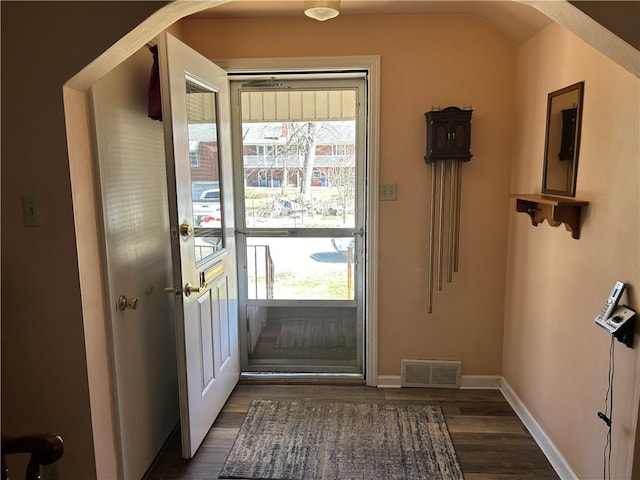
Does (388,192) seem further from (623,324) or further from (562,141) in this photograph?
(623,324)

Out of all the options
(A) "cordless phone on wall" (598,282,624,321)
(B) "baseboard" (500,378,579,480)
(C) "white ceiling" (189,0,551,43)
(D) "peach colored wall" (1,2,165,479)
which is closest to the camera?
(D) "peach colored wall" (1,2,165,479)

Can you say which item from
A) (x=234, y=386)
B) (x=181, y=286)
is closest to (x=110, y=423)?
(x=181, y=286)

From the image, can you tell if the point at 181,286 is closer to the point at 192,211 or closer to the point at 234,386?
the point at 192,211

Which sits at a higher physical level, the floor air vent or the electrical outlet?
the electrical outlet

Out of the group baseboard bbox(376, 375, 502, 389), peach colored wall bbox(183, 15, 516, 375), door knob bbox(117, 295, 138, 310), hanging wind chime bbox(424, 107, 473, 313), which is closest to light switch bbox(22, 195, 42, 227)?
door knob bbox(117, 295, 138, 310)

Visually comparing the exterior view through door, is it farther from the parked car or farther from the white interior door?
the white interior door

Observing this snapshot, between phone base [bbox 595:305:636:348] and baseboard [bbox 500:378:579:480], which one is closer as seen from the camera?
phone base [bbox 595:305:636:348]

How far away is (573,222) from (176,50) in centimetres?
185

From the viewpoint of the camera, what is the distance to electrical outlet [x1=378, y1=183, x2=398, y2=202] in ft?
8.80

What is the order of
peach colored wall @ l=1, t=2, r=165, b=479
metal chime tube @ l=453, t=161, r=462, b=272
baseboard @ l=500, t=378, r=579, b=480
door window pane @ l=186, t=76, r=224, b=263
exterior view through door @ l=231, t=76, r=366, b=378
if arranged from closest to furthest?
peach colored wall @ l=1, t=2, r=165, b=479, baseboard @ l=500, t=378, r=579, b=480, door window pane @ l=186, t=76, r=224, b=263, metal chime tube @ l=453, t=161, r=462, b=272, exterior view through door @ l=231, t=76, r=366, b=378

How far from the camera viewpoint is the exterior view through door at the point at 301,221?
2828mm

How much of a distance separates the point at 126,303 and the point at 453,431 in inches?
71.3

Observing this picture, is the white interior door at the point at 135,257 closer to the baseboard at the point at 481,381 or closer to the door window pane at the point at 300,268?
the door window pane at the point at 300,268

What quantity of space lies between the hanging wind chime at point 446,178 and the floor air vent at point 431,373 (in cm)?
36
